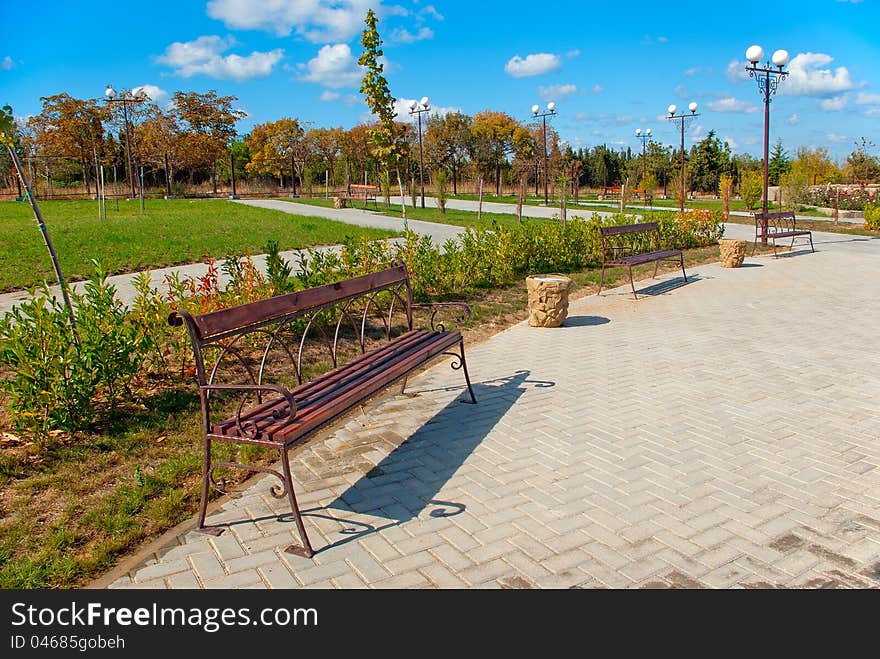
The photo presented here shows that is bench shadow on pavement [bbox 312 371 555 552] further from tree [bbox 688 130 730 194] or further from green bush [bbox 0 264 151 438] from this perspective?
tree [bbox 688 130 730 194]

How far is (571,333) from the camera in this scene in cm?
712

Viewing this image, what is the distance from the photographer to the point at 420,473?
3594mm

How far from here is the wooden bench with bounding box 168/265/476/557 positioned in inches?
115

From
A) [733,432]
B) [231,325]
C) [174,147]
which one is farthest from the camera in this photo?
[174,147]

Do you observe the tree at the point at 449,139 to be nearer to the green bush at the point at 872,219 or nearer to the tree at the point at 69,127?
the tree at the point at 69,127

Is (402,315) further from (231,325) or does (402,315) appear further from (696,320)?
(231,325)

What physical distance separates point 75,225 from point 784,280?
16.4 meters

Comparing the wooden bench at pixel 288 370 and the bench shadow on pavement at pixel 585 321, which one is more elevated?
the wooden bench at pixel 288 370

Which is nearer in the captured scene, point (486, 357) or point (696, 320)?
point (486, 357)

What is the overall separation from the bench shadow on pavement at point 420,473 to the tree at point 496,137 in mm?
38775

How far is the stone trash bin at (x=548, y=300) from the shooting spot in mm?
7145

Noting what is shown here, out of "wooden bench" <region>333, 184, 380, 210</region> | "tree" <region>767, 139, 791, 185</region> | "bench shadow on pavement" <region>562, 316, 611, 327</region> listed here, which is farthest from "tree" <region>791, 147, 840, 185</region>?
"bench shadow on pavement" <region>562, 316, 611, 327</region>

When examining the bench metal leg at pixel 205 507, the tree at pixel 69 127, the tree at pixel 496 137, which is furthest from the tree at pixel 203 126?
the bench metal leg at pixel 205 507
